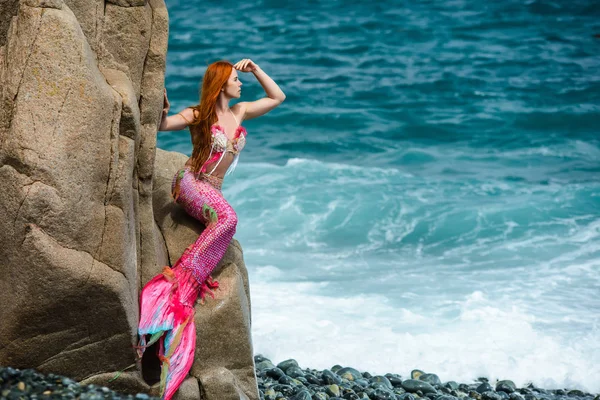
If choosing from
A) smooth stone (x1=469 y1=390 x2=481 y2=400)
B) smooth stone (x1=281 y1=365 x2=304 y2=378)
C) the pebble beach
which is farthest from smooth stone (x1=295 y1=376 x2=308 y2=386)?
smooth stone (x1=469 y1=390 x2=481 y2=400)

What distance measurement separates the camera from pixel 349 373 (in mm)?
9414

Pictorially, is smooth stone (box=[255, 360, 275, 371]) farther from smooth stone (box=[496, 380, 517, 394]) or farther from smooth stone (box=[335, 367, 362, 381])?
smooth stone (box=[496, 380, 517, 394])

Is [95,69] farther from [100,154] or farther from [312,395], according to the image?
[312,395]

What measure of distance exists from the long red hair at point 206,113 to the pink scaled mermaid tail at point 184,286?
0.17 metres

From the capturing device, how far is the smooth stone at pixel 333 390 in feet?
27.7

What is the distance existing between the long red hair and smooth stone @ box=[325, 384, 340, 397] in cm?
256

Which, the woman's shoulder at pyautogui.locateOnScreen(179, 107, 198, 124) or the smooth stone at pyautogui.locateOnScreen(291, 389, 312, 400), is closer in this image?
the woman's shoulder at pyautogui.locateOnScreen(179, 107, 198, 124)

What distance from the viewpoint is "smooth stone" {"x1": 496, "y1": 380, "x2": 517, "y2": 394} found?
9555 millimetres

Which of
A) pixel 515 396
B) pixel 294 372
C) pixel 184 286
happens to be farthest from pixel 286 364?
pixel 184 286

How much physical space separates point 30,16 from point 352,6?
21444 millimetres

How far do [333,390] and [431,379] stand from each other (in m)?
1.54

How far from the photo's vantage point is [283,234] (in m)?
14.5

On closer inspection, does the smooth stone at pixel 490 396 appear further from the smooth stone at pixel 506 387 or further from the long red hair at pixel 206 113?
the long red hair at pixel 206 113

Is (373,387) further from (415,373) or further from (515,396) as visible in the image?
(515,396)
